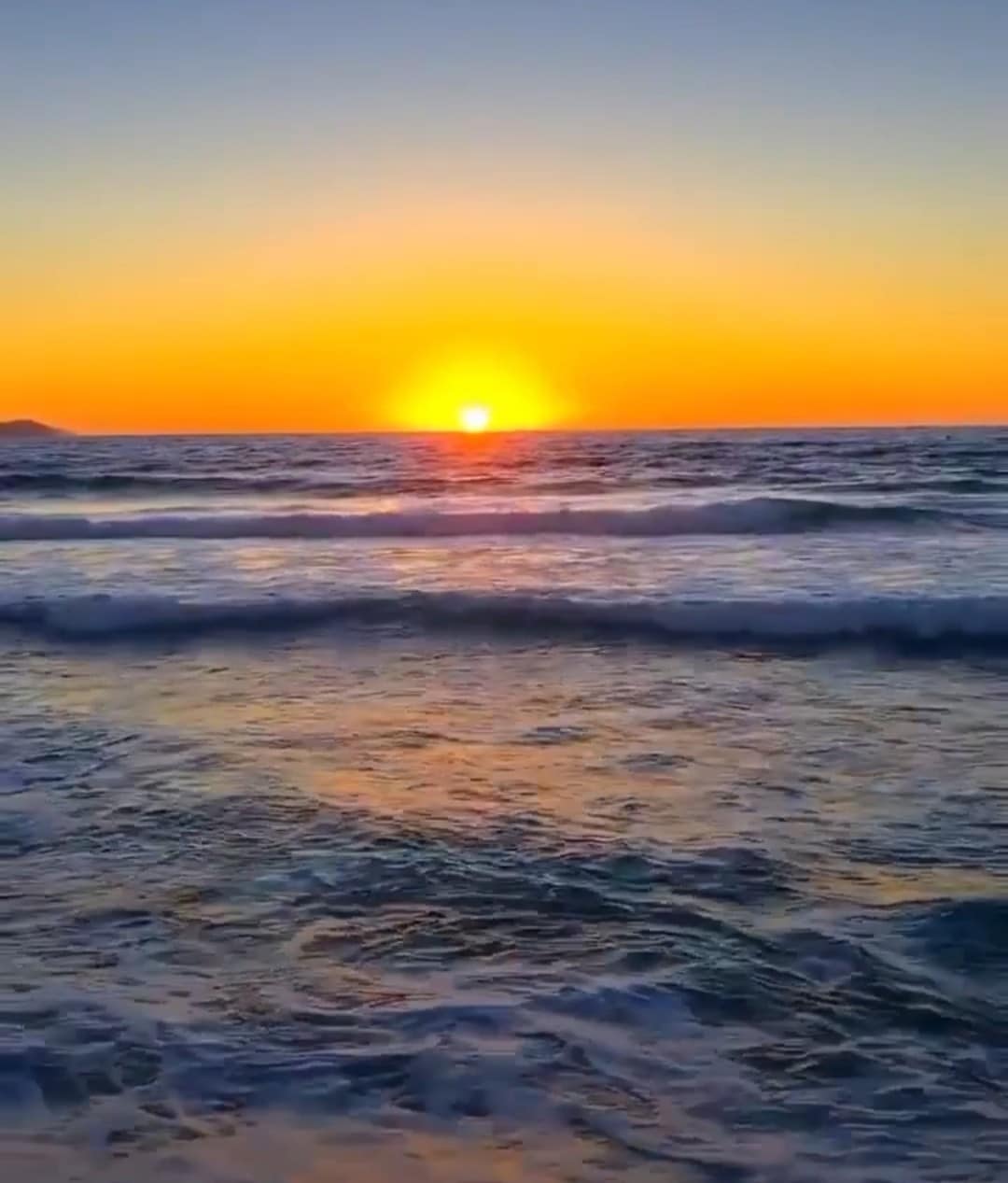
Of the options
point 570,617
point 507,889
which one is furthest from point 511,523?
point 507,889

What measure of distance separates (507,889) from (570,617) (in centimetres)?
766

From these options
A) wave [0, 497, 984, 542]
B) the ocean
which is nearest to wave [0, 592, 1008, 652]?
the ocean

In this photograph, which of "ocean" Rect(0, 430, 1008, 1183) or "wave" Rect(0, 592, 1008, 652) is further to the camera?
"wave" Rect(0, 592, 1008, 652)

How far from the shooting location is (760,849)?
19.5 ft

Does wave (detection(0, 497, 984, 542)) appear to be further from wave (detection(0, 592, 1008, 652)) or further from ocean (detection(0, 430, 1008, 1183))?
ocean (detection(0, 430, 1008, 1183))

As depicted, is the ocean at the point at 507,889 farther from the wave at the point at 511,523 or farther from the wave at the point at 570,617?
the wave at the point at 511,523

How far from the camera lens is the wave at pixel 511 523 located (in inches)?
910

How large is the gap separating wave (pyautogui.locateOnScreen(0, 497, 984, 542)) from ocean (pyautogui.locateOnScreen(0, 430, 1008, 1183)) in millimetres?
9346

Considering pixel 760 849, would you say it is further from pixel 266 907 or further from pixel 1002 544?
pixel 1002 544

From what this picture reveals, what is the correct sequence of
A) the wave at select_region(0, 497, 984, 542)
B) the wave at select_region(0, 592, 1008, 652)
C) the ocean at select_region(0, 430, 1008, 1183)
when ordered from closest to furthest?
the ocean at select_region(0, 430, 1008, 1183) → the wave at select_region(0, 592, 1008, 652) → the wave at select_region(0, 497, 984, 542)

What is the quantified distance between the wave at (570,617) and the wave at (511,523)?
890 cm

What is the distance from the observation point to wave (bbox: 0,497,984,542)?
23.1 m

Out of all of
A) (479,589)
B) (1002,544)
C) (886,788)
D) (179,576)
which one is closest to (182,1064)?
(886,788)

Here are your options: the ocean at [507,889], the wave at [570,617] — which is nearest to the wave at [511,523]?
the wave at [570,617]
